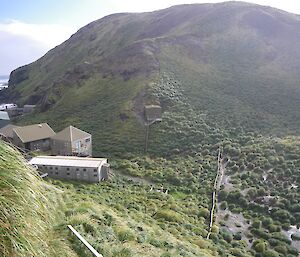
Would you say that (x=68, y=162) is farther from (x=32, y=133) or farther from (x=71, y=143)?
(x=32, y=133)

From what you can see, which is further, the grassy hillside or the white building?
the white building

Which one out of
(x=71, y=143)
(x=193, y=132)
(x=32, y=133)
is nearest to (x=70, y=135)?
(x=71, y=143)

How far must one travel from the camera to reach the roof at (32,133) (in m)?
37.3

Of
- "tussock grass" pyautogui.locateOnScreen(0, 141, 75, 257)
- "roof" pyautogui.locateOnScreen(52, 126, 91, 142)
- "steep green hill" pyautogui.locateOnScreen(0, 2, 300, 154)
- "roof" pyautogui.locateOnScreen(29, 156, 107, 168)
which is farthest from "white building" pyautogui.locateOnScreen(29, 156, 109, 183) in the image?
"tussock grass" pyautogui.locateOnScreen(0, 141, 75, 257)

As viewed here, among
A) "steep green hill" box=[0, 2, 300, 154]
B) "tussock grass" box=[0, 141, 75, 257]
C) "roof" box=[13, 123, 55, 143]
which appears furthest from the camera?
"steep green hill" box=[0, 2, 300, 154]

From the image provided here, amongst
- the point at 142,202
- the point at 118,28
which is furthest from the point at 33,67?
the point at 142,202

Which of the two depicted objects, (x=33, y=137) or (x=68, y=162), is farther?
(x=33, y=137)

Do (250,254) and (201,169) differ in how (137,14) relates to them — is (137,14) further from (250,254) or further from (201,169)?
(250,254)

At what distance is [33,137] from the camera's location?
37656mm

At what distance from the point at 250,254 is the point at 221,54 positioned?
51213 millimetres

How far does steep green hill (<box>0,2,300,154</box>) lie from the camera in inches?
1846

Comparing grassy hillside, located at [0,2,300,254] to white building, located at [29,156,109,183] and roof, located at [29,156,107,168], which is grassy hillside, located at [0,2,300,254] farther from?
roof, located at [29,156,107,168]

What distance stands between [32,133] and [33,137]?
2.20 ft

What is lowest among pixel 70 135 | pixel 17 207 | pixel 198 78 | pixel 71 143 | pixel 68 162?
pixel 68 162
